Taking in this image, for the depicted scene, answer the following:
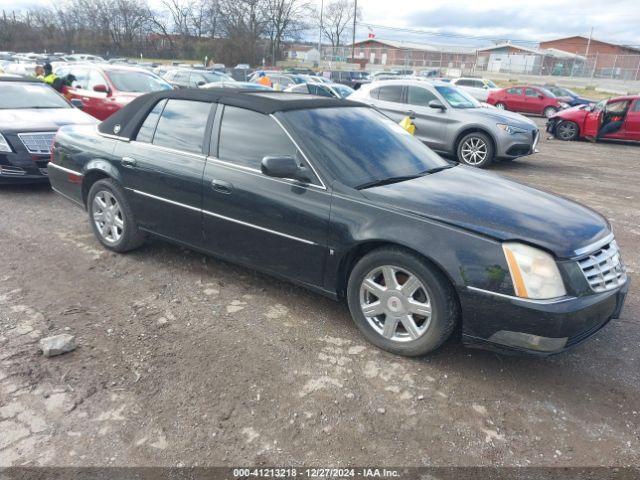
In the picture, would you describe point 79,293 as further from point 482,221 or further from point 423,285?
point 482,221

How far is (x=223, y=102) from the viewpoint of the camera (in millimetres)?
3996

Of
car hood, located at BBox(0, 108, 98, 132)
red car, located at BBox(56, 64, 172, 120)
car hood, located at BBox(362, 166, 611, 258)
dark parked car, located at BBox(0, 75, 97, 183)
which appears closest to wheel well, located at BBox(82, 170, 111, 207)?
dark parked car, located at BBox(0, 75, 97, 183)

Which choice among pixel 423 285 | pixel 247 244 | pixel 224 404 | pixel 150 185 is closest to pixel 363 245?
pixel 423 285

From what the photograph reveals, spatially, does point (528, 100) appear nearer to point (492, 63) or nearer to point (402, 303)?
point (402, 303)

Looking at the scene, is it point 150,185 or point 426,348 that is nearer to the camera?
point 426,348

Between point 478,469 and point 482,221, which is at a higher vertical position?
point 482,221

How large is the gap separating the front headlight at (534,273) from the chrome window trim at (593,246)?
0.68 ft

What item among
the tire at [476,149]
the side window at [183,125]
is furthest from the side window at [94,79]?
the tire at [476,149]

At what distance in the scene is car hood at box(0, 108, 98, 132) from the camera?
21.8 ft

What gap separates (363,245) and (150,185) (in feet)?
6.86

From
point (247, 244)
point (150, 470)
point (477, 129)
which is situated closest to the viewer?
point (150, 470)

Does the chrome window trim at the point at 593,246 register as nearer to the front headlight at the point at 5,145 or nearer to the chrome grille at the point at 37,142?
the chrome grille at the point at 37,142

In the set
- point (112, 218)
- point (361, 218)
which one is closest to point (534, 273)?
point (361, 218)

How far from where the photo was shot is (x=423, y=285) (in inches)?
117
